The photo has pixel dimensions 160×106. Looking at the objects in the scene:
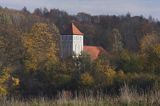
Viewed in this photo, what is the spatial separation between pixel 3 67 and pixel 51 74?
456cm

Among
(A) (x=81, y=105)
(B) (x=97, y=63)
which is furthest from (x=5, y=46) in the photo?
(A) (x=81, y=105)

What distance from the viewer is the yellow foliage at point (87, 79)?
39009 mm

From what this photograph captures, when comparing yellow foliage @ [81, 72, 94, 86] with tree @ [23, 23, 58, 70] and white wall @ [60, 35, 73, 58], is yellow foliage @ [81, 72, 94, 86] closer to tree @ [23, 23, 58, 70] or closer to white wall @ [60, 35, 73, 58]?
tree @ [23, 23, 58, 70]

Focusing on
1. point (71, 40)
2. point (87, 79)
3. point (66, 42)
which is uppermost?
point (71, 40)

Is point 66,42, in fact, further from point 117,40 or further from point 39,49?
point 39,49

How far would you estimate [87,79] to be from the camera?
1585 inches

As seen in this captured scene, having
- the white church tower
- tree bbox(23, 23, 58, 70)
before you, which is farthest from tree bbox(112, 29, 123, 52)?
tree bbox(23, 23, 58, 70)

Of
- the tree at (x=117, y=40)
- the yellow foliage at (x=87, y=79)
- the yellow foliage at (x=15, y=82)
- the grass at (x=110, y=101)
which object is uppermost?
the grass at (x=110, y=101)

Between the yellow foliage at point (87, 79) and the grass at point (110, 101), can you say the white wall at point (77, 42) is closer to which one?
the yellow foliage at point (87, 79)

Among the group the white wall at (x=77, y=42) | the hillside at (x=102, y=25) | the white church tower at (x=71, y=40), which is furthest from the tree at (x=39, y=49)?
the white wall at (x=77, y=42)

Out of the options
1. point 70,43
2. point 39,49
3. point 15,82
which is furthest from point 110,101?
point 70,43

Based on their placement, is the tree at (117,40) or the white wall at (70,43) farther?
the white wall at (70,43)

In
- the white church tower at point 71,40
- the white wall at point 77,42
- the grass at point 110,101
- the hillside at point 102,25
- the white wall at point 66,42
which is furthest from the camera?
the hillside at point 102,25

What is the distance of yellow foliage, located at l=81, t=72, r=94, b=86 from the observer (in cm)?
3901
